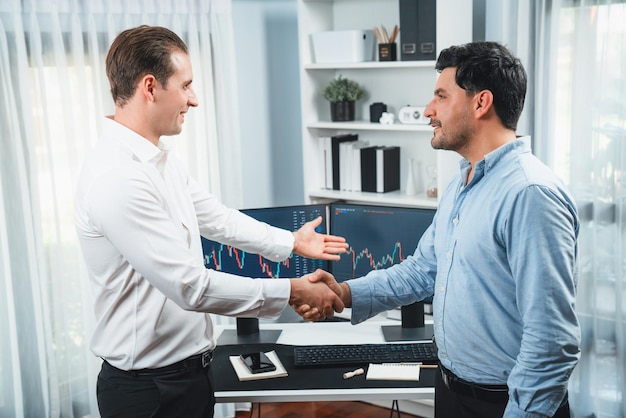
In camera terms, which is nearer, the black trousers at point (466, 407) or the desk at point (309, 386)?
the black trousers at point (466, 407)

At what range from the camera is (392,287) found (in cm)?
233

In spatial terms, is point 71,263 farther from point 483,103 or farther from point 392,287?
point 483,103

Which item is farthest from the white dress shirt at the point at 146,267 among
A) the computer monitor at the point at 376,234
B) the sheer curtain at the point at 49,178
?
the sheer curtain at the point at 49,178

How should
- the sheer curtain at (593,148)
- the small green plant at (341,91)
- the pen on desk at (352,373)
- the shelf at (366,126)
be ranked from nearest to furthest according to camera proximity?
the pen on desk at (352,373)
the sheer curtain at (593,148)
the shelf at (366,126)
the small green plant at (341,91)

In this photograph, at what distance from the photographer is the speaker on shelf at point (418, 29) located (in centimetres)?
342

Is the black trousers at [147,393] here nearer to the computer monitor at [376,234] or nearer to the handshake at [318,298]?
the handshake at [318,298]

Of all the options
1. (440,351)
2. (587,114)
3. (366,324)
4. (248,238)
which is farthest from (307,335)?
(587,114)

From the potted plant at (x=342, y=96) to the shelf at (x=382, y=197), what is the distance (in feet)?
1.30

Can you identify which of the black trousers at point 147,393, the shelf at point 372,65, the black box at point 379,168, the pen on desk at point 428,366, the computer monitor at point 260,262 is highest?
the shelf at point 372,65

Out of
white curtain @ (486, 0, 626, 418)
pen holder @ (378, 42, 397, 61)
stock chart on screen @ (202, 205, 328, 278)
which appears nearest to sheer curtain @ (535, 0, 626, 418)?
white curtain @ (486, 0, 626, 418)

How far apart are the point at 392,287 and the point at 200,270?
24.9 inches

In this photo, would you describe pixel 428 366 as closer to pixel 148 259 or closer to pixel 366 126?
pixel 148 259

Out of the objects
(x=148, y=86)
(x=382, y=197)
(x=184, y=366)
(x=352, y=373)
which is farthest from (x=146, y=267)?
(x=382, y=197)

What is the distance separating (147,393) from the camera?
2123 mm
